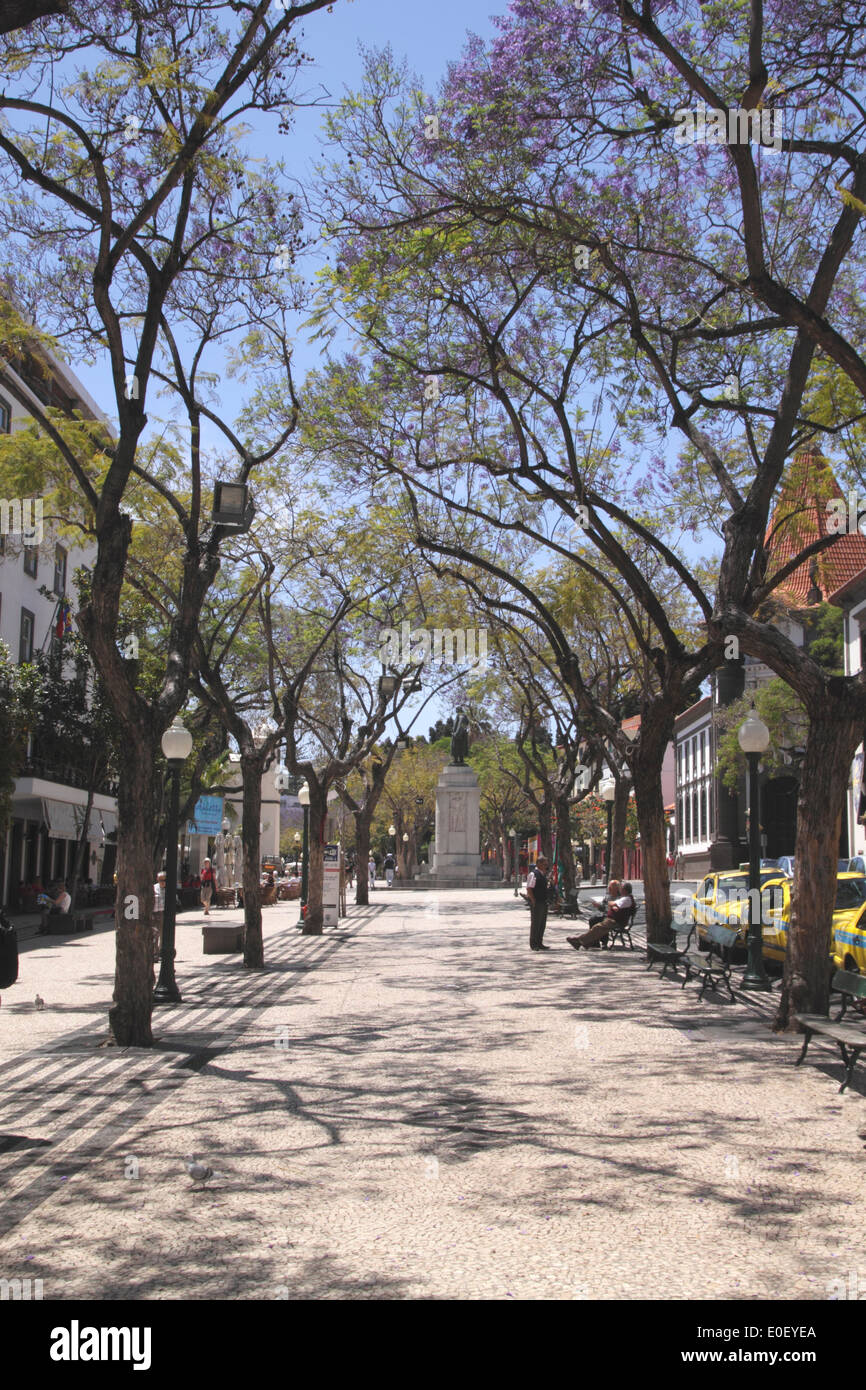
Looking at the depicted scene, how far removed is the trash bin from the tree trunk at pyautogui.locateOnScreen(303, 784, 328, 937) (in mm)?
18137

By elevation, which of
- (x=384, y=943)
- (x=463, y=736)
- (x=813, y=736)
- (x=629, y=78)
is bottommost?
(x=384, y=943)

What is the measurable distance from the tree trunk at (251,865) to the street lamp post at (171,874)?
3.36 m

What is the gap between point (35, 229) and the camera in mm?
13000

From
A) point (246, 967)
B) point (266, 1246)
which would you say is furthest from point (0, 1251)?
point (246, 967)

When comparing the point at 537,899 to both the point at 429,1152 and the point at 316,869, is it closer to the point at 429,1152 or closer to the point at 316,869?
the point at 316,869

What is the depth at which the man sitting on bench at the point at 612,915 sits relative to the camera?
21.8 metres

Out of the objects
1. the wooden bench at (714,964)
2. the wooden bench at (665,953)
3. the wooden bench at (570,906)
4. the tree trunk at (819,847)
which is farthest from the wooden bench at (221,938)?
the wooden bench at (570,906)

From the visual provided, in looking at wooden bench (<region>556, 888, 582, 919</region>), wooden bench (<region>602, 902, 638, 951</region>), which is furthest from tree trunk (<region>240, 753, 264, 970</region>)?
wooden bench (<region>556, 888, 582, 919</region>)

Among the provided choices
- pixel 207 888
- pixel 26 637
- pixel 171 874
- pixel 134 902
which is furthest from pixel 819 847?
pixel 26 637

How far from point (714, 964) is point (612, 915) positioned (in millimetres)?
6744

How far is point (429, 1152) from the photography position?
291 inches

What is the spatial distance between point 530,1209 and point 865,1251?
1.59m

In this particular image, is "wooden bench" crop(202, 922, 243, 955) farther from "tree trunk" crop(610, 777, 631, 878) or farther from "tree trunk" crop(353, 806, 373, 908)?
"tree trunk" crop(353, 806, 373, 908)

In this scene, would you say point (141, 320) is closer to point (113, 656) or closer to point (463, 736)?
point (113, 656)
